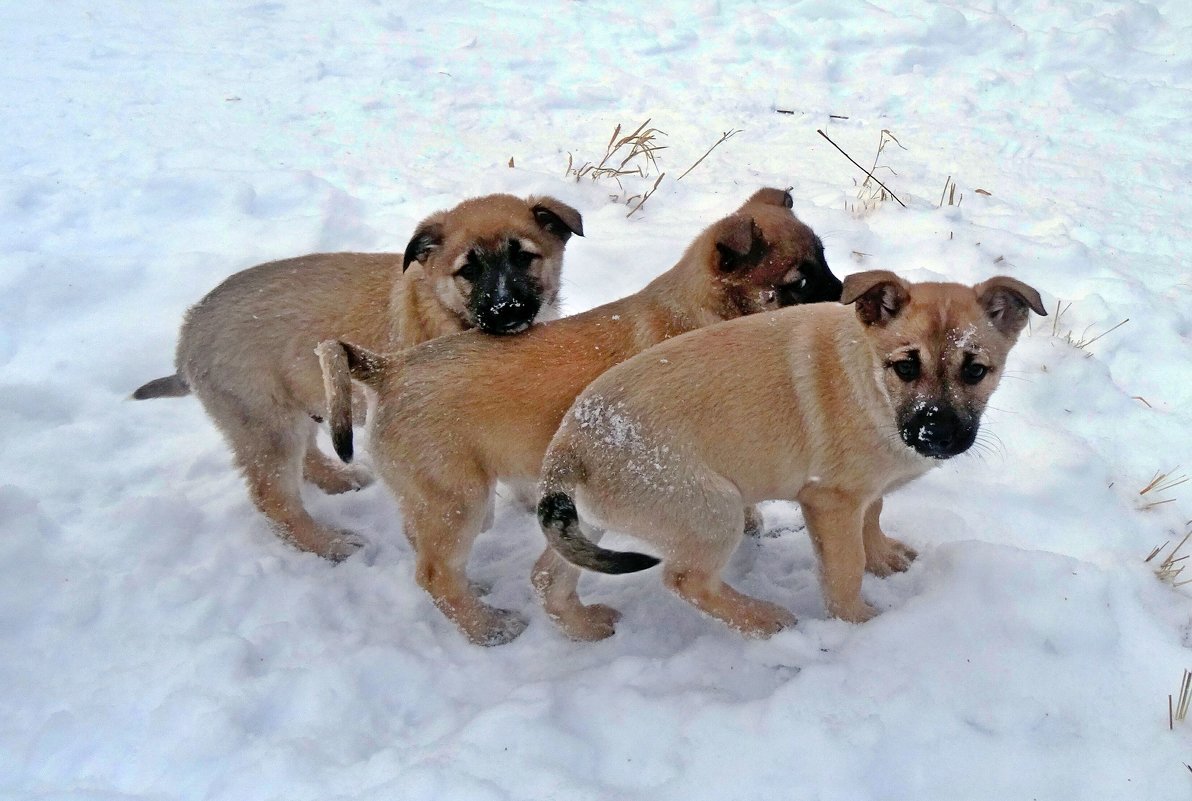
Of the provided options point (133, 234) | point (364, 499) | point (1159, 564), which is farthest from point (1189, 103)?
point (133, 234)

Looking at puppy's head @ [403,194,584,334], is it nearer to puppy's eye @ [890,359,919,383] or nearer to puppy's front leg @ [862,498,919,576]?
puppy's eye @ [890,359,919,383]

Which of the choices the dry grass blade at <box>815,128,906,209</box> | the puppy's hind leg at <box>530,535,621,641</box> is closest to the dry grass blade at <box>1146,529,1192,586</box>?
the puppy's hind leg at <box>530,535,621,641</box>

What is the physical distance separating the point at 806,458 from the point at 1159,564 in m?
1.96

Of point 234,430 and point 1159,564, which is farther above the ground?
point 234,430

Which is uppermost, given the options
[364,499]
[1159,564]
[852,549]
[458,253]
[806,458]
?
[458,253]

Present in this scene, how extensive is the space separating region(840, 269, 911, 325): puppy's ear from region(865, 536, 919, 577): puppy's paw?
123cm

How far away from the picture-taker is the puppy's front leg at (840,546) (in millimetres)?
3982

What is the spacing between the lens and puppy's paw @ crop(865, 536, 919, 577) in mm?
4387

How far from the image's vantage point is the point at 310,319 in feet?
16.5

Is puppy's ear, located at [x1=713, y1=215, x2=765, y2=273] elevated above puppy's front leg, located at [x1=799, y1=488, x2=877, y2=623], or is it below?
above

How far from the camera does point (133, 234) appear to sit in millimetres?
7258

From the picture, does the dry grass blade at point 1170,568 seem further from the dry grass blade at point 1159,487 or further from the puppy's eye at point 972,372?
the puppy's eye at point 972,372

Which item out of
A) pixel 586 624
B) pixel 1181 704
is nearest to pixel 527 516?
pixel 586 624

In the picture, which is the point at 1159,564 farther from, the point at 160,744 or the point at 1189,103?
the point at 1189,103
